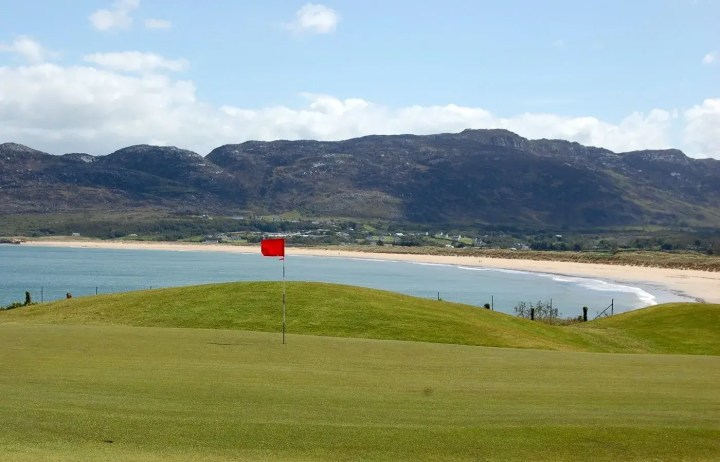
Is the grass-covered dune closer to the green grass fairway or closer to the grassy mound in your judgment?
the grassy mound

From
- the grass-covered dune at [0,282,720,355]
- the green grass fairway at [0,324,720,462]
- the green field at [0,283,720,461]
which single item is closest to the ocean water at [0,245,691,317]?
the grass-covered dune at [0,282,720,355]

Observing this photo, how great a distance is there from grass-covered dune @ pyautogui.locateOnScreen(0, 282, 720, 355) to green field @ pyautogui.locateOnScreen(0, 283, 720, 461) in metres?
0.90

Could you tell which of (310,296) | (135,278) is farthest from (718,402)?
(135,278)

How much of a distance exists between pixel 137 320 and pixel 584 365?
1832 cm

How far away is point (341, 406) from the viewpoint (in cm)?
1433

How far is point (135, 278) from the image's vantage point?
103 m

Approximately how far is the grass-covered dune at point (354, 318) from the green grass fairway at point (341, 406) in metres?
8.12

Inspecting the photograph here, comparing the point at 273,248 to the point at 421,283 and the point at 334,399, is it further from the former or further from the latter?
the point at 421,283

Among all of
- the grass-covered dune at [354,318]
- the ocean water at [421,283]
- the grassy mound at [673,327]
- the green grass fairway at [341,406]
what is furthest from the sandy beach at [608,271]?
the green grass fairway at [341,406]

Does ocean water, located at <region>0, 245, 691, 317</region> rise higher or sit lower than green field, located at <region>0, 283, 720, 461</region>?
lower

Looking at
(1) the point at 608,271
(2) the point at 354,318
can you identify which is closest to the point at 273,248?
(2) the point at 354,318

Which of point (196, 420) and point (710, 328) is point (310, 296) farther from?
point (196, 420)

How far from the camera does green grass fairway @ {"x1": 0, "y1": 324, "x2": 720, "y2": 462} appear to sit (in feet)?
38.9

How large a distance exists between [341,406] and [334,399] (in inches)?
24.0
